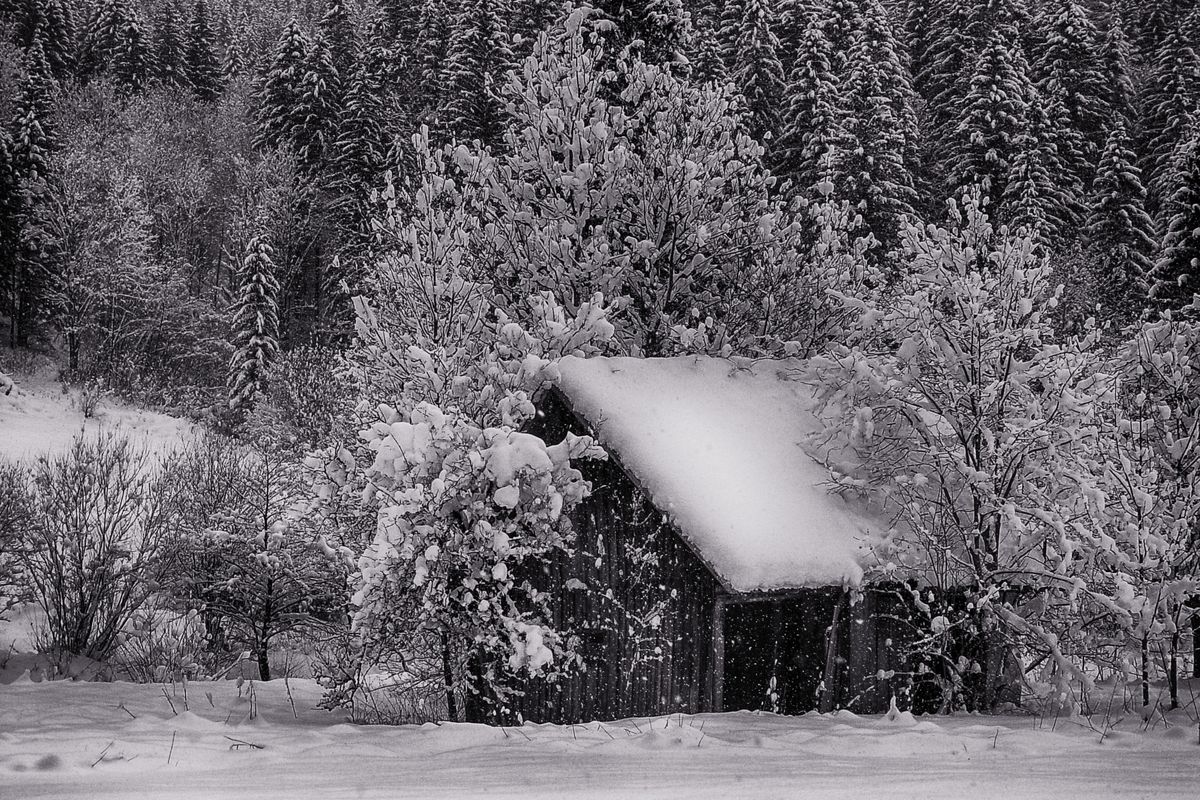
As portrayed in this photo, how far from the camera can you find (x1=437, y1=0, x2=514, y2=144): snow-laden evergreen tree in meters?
35.0

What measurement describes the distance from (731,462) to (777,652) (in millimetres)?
2281

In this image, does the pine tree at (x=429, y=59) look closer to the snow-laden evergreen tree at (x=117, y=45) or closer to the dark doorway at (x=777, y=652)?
the snow-laden evergreen tree at (x=117, y=45)

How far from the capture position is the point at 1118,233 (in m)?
33.7

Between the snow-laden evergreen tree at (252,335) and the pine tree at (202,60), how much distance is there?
2913 centimetres

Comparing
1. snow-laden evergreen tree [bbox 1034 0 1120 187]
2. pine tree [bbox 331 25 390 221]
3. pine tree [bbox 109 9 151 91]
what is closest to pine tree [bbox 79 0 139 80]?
pine tree [bbox 109 9 151 91]

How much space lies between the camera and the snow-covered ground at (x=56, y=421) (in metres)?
26.3

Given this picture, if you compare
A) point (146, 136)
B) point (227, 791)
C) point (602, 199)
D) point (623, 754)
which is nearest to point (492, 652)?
point (623, 754)

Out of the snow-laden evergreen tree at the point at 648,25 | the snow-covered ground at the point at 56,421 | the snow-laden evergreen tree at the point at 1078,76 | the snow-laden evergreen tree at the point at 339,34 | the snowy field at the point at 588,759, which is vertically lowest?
the snowy field at the point at 588,759

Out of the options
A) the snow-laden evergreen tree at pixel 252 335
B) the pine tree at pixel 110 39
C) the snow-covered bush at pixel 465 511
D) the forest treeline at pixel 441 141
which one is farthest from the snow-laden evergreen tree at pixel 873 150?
the pine tree at pixel 110 39

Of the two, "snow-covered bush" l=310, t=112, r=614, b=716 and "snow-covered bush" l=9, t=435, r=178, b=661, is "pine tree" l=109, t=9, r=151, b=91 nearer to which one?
"snow-covered bush" l=9, t=435, r=178, b=661

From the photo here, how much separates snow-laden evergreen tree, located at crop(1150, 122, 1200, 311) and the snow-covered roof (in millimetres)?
20331

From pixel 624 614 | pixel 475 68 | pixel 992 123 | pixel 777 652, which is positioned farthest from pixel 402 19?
pixel 777 652

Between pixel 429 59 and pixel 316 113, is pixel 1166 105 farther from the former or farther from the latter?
pixel 316 113

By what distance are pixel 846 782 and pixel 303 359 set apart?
31.5 m
